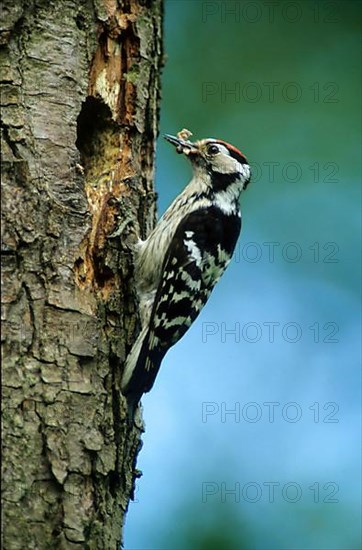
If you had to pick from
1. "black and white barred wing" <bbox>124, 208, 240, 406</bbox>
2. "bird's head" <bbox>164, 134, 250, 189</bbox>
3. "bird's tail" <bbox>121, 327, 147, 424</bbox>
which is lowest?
"bird's tail" <bbox>121, 327, 147, 424</bbox>

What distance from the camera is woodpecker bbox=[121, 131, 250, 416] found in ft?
14.2

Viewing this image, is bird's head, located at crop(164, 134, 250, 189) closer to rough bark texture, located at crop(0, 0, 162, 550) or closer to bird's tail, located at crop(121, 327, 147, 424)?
rough bark texture, located at crop(0, 0, 162, 550)

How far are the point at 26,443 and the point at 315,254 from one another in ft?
14.4

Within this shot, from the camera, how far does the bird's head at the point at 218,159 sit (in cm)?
546

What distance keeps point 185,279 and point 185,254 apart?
6.0 inches

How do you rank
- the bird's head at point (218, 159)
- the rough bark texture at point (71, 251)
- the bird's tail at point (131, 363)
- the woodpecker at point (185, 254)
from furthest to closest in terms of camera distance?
the bird's head at point (218, 159) < the woodpecker at point (185, 254) < the bird's tail at point (131, 363) < the rough bark texture at point (71, 251)

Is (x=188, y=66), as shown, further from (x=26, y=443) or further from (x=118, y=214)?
(x=26, y=443)

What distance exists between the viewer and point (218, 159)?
5.47m

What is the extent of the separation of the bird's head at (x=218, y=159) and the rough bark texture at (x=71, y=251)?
96cm

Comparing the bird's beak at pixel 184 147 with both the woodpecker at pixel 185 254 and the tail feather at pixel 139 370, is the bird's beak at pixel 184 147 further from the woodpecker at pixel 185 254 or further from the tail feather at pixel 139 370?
the tail feather at pixel 139 370

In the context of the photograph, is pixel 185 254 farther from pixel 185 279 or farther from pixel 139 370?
pixel 139 370

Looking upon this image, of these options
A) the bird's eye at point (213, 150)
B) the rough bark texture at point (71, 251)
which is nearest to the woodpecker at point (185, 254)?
the bird's eye at point (213, 150)

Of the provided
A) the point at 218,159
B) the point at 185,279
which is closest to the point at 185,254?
the point at 185,279

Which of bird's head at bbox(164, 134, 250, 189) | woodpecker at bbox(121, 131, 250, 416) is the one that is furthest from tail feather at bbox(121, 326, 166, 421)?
bird's head at bbox(164, 134, 250, 189)
